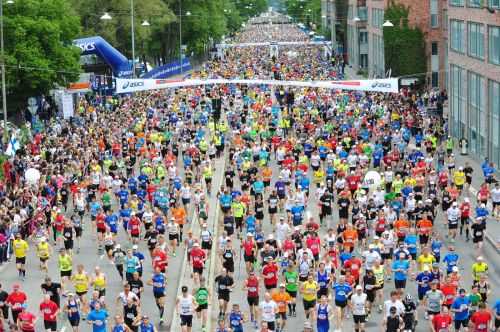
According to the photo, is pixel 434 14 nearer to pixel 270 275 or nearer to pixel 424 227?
pixel 424 227

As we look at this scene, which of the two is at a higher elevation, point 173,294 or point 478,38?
point 478,38

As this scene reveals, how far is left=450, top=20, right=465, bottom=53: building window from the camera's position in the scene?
48.6 m

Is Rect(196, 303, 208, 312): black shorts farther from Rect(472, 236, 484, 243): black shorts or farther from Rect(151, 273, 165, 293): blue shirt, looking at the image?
Rect(472, 236, 484, 243): black shorts

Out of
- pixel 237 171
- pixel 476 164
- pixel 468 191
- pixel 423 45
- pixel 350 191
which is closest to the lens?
pixel 350 191

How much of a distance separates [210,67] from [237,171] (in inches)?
2681

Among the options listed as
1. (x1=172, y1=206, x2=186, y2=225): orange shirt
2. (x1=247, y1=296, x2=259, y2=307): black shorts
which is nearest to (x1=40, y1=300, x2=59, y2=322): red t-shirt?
(x1=247, y1=296, x2=259, y2=307): black shorts

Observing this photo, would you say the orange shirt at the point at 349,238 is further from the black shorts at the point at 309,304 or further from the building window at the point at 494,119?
the building window at the point at 494,119

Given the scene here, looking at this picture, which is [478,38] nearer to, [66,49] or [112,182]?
[112,182]

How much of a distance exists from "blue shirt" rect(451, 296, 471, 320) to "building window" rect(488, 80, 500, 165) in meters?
22.0

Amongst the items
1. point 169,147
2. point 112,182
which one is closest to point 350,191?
point 112,182

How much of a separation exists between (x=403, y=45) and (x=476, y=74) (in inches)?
1015

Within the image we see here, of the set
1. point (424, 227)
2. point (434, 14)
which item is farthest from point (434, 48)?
point (424, 227)

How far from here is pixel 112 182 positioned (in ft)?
116

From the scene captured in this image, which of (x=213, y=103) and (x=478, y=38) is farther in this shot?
(x=213, y=103)
